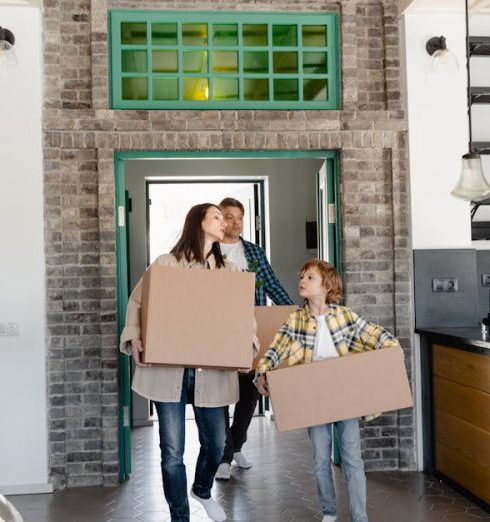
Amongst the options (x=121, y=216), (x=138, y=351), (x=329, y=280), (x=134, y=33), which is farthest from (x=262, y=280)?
(x=134, y=33)

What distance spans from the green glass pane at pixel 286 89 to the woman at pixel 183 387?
5.28 feet

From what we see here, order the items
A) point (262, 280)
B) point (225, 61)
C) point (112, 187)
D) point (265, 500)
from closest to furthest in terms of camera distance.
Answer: point (265, 500) → point (112, 187) → point (262, 280) → point (225, 61)

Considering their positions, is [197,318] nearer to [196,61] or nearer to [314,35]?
[196,61]

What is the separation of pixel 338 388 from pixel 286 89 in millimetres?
2378

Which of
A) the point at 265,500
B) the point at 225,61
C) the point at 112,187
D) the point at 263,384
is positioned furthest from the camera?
the point at 225,61

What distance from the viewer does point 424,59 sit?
15.7ft

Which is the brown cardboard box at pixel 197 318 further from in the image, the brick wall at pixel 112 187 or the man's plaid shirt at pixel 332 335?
the brick wall at pixel 112 187

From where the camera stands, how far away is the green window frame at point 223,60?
473 centimetres

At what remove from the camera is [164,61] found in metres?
4.79

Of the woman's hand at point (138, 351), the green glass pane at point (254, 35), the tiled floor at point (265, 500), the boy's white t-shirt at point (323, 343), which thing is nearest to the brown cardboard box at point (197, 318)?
the woman's hand at point (138, 351)

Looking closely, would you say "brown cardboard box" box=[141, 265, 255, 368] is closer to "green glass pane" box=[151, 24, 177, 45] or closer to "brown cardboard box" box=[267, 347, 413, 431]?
"brown cardboard box" box=[267, 347, 413, 431]

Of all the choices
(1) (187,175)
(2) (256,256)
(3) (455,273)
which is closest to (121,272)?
(2) (256,256)

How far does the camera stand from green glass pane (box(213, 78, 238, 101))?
4.79 metres

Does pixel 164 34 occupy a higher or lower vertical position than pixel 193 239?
higher
